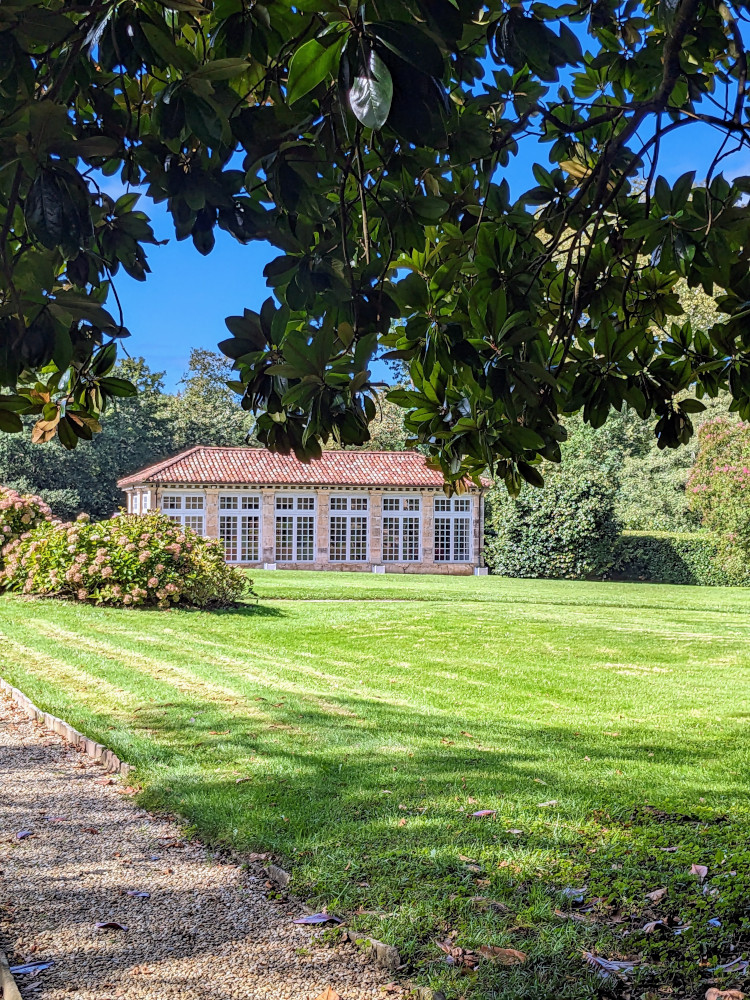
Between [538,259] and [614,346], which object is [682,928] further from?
[538,259]

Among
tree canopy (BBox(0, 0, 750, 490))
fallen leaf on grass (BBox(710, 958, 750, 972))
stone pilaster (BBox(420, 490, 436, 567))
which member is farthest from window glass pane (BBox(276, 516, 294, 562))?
fallen leaf on grass (BBox(710, 958, 750, 972))

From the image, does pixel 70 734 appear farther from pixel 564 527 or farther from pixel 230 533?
pixel 230 533

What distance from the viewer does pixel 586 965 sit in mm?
3053

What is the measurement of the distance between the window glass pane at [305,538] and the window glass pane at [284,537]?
11.6 inches

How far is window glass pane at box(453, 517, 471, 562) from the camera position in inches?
1278

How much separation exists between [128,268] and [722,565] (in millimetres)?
26572

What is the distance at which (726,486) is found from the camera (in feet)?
76.7

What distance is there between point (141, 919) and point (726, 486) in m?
22.6

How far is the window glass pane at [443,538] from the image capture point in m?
32.6

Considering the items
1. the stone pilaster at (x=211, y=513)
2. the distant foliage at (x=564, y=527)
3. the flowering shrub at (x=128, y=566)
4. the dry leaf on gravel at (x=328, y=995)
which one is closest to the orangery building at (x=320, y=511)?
the stone pilaster at (x=211, y=513)

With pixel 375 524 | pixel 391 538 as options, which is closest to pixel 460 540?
pixel 391 538

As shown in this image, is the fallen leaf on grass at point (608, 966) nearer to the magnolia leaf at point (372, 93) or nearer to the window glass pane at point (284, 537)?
the magnolia leaf at point (372, 93)

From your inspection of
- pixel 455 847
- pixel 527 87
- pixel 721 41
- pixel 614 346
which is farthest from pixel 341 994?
pixel 721 41

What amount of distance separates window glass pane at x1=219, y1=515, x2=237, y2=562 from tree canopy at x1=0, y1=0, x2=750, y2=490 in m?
28.1
